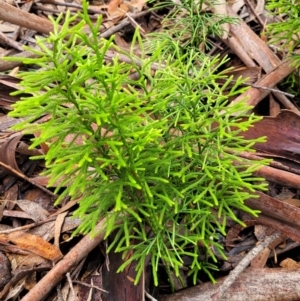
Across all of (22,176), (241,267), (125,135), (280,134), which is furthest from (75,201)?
(280,134)

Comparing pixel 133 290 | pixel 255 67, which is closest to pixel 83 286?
pixel 133 290

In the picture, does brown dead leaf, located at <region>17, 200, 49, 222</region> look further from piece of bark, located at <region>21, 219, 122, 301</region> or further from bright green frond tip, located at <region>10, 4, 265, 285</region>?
bright green frond tip, located at <region>10, 4, 265, 285</region>

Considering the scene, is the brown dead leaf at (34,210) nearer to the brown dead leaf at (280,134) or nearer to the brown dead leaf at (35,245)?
the brown dead leaf at (35,245)

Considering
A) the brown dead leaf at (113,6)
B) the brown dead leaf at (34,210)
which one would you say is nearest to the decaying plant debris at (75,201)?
the brown dead leaf at (34,210)

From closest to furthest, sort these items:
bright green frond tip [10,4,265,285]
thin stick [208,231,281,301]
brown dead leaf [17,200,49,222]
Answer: bright green frond tip [10,4,265,285] < thin stick [208,231,281,301] < brown dead leaf [17,200,49,222]

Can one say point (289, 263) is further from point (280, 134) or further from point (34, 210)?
point (34, 210)

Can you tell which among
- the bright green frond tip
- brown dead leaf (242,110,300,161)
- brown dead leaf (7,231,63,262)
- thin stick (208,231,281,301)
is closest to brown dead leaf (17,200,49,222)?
brown dead leaf (7,231,63,262)
